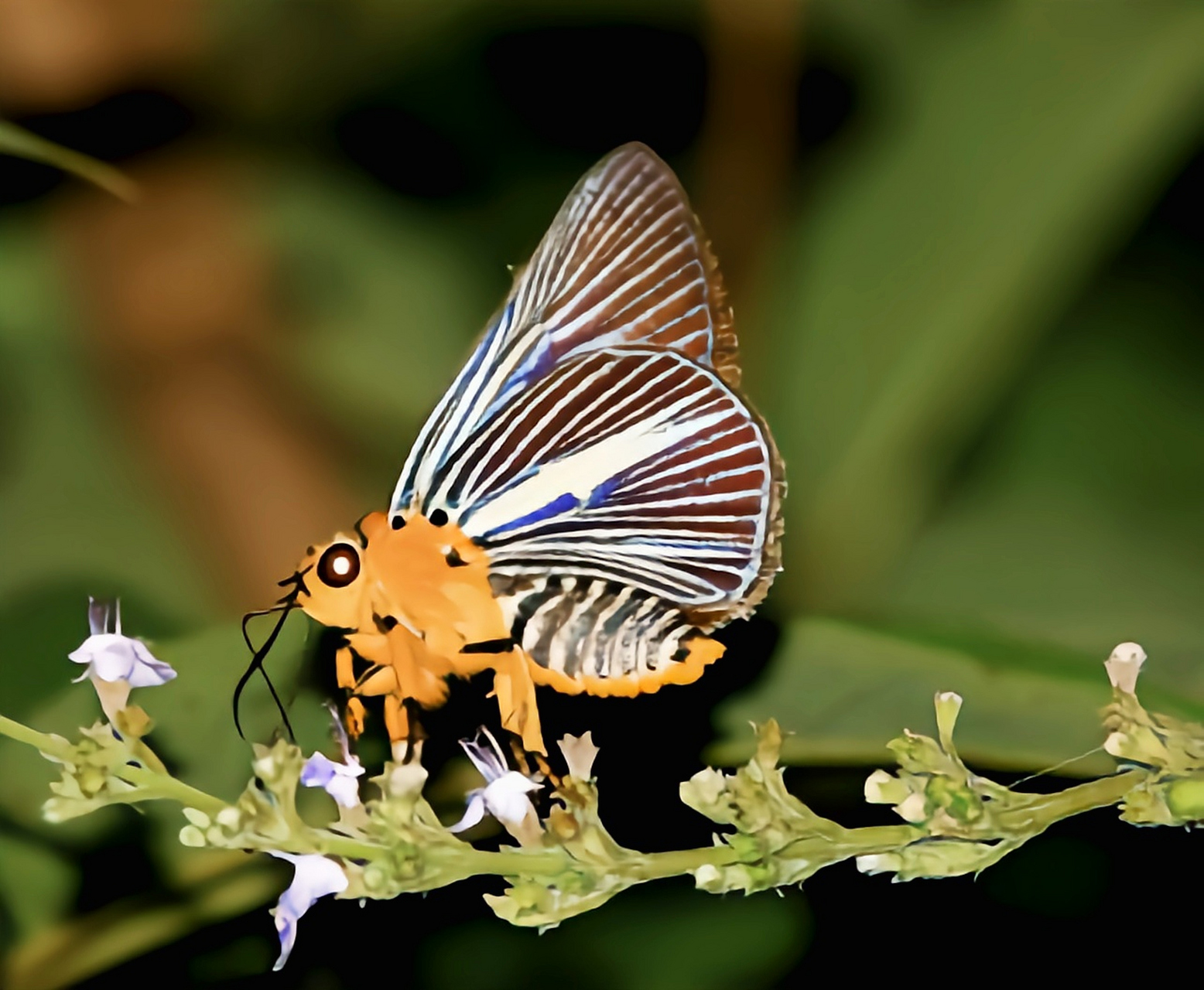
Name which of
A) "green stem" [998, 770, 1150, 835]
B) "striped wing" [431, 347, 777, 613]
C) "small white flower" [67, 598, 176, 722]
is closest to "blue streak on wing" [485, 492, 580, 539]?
"striped wing" [431, 347, 777, 613]

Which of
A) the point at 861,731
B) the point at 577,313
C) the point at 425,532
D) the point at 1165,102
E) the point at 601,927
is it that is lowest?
the point at 601,927

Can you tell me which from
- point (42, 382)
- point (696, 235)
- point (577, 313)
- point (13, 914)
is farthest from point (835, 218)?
point (13, 914)

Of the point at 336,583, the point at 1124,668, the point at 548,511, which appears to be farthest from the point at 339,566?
the point at 1124,668

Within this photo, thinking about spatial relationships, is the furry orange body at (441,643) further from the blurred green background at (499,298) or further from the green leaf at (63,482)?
the green leaf at (63,482)

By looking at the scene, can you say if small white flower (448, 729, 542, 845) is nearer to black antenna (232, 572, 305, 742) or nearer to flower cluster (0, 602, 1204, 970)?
flower cluster (0, 602, 1204, 970)

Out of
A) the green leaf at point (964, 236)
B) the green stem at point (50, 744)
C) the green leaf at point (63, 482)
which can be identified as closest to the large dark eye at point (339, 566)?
the green leaf at point (63, 482)

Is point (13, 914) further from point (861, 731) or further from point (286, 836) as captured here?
point (861, 731)
